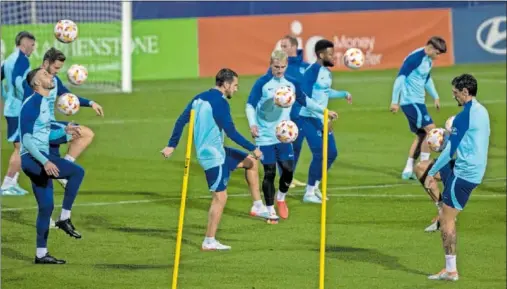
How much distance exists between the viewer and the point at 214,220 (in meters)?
16.4

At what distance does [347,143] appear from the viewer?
27250 mm

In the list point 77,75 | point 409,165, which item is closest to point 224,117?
point 77,75

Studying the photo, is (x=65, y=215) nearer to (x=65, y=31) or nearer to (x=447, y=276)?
(x=65, y=31)

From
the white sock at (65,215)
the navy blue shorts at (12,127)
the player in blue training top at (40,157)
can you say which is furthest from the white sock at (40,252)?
the navy blue shorts at (12,127)

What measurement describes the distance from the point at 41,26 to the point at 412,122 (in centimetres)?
1580

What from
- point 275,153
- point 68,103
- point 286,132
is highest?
point 68,103

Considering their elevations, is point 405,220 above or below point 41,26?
below

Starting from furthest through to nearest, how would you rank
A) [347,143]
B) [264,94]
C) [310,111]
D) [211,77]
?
[211,77] < [347,143] < [310,111] < [264,94]

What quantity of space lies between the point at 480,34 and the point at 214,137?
27.4 meters

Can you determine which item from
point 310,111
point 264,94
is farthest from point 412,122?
point 264,94

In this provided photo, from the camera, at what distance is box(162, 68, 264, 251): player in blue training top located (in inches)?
643

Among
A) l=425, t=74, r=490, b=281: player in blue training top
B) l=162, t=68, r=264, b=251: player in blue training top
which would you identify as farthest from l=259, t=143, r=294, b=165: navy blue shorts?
l=425, t=74, r=490, b=281: player in blue training top

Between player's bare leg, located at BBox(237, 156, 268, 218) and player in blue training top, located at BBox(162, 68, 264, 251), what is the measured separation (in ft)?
4.02

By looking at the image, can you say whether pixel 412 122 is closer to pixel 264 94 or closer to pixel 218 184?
pixel 264 94
